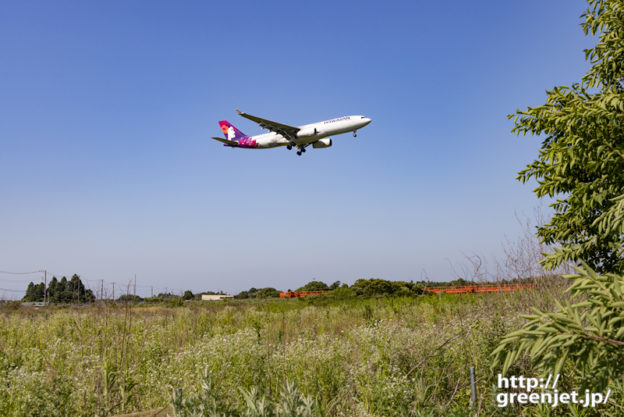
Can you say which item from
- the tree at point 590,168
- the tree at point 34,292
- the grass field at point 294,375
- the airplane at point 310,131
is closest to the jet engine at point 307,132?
the airplane at point 310,131

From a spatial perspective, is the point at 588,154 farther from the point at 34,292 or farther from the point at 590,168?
the point at 34,292

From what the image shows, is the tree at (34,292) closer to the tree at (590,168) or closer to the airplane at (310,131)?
the airplane at (310,131)

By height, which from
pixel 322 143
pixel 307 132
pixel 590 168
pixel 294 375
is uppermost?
pixel 307 132

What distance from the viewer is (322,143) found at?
25484 millimetres

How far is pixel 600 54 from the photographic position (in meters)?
5.47

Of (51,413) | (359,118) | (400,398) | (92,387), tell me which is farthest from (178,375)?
(359,118)

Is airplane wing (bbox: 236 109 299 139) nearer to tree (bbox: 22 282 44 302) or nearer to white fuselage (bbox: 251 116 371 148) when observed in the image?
white fuselage (bbox: 251 116 371 148)

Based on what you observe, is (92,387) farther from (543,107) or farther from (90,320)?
(90,320)

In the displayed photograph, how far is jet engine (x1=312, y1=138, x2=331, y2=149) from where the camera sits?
82.7 feet

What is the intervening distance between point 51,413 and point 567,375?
5.94 meters

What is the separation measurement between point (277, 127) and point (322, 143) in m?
3.03

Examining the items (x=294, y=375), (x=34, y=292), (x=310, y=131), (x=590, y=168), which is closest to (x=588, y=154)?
(x=590, y=168)

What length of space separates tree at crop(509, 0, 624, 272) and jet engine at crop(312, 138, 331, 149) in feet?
65.2

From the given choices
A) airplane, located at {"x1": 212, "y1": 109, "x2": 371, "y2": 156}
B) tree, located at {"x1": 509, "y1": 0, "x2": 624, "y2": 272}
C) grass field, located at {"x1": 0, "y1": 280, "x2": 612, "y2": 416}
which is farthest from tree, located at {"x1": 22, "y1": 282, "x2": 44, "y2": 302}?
tree, located at {"x1": 509, "y1": 0, "x2": 624, "y2": 272}
